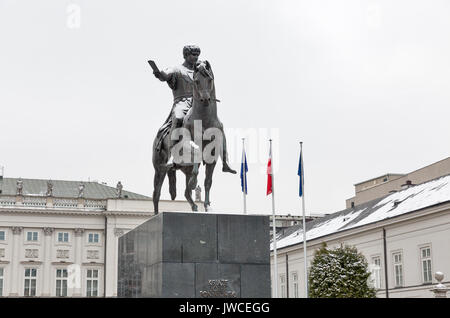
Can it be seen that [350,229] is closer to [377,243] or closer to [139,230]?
[377,243]

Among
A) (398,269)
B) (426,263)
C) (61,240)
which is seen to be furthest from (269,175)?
(61,240)

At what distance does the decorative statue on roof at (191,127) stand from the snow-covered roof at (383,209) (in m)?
26.7

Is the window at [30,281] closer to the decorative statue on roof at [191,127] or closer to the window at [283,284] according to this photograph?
the window at [283,284]

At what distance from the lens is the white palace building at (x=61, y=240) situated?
7944cm

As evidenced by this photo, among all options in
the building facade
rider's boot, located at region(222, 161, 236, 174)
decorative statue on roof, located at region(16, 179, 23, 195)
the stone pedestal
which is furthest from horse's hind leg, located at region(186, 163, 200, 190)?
decorative statue on roof, located at region(16, 179, 23, 195)

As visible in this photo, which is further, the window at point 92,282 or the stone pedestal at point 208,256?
the window at point 92,282

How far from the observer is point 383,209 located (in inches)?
1884

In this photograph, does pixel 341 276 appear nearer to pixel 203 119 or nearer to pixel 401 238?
pixel 401 238

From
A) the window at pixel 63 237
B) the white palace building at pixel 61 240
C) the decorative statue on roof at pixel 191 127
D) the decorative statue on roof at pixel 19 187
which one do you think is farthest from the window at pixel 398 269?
the decorative statue on roof at pixel 19 187

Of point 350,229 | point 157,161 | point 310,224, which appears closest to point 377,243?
point 350,229

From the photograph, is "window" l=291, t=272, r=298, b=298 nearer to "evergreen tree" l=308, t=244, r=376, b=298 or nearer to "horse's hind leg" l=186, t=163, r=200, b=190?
"evergreen tree" l=308, t=244, r=376, b=298

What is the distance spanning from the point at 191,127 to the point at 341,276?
84.8 feet

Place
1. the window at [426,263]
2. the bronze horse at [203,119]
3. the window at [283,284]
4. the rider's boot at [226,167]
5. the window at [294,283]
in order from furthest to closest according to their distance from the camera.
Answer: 1. the window at [283,284]
2. the window at [294,283]
3. the window at [426,263]
4. the rider's boot at [226,167]
5. the bronze horse at [203,119]
